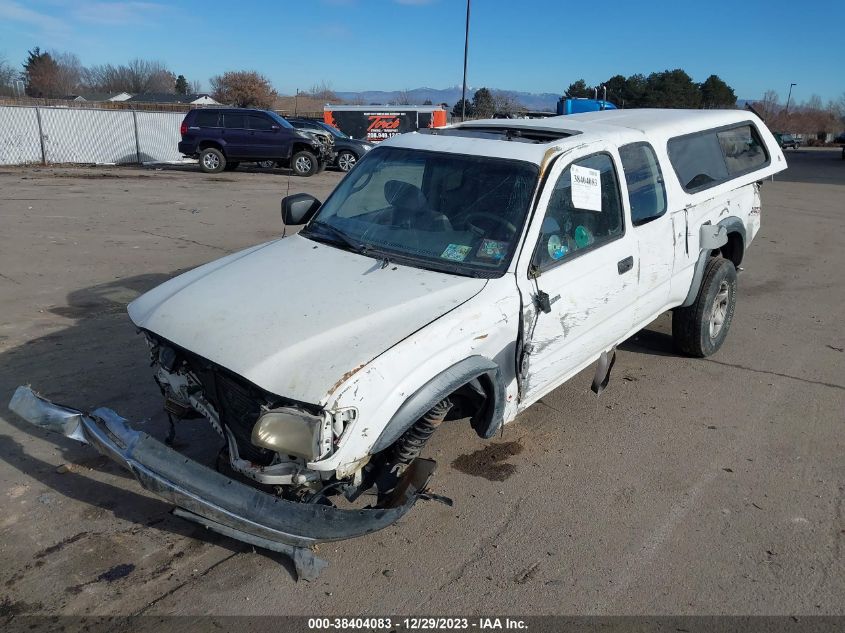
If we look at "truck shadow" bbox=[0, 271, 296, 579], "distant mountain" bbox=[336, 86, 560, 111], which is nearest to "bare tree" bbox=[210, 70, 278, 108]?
"distant mountain" bbox=[336, 86, 560, 111]

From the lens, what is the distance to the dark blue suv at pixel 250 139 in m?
20.2

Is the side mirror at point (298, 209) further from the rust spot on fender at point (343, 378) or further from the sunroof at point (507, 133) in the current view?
the rust spot on fender at point (343, 378)

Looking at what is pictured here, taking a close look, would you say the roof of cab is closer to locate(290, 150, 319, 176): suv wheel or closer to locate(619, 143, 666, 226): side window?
locate(619, 143, 666, 226): side window

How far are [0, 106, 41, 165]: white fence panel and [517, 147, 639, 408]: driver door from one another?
22907 mm

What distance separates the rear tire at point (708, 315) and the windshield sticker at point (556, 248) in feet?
6.66

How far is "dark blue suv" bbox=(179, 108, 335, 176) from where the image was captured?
66.4 ft

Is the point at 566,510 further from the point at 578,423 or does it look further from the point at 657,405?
the point at 657,405

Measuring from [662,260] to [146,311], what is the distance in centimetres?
328

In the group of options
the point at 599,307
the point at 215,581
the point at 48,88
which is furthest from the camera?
the point at 48,88

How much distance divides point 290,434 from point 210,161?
777 inches

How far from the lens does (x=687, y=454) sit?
423 cm

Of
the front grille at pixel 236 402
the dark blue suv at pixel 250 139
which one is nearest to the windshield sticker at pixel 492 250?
the front grille at pixel 236 402

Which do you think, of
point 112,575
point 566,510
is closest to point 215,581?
point 112,575

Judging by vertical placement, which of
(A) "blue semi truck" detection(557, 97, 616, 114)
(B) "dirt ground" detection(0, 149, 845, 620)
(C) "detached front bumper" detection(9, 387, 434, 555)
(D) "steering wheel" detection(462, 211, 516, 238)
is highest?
(A) "blue semi truck" detection(557, 97, 616, 114)
